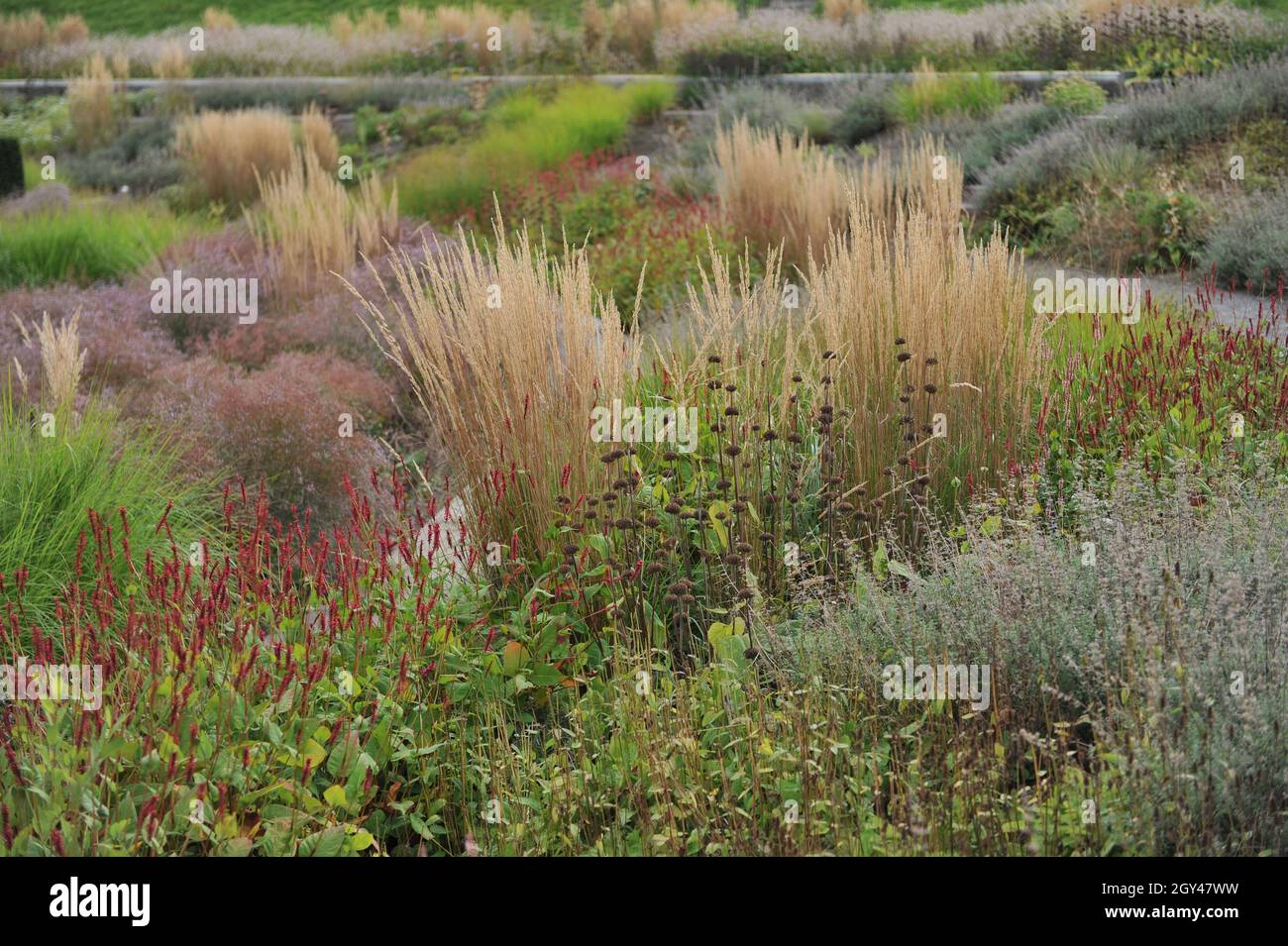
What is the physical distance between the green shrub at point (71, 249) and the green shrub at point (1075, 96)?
7830 millimetres

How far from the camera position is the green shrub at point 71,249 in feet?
28.3

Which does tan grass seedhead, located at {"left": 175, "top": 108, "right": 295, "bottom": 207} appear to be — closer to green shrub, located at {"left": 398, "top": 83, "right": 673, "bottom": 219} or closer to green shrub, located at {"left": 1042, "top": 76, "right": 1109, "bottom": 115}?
green shrub, located at {"left": 398, "top": 83, "right": 673, "bottom": 219}

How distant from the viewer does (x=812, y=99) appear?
48.3ft

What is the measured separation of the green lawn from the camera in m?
22.9

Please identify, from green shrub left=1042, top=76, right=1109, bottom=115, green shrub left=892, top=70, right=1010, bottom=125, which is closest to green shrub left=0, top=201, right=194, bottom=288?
green shrub left=892, top=70, right=1010, bottom=125

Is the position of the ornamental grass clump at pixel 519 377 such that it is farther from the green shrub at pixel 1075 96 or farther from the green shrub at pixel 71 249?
the green shrub at pixel 1075 96

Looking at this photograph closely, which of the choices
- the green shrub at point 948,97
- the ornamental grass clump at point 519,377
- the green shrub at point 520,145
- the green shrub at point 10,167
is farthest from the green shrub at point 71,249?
the green shrub at point 948,97

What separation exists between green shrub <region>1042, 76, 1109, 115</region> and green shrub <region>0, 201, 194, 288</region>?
7830 mm

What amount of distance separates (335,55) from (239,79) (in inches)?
70.4

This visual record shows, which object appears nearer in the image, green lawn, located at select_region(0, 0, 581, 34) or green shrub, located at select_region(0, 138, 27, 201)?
green shrub, located at select_region(0, 138, 27, 201)

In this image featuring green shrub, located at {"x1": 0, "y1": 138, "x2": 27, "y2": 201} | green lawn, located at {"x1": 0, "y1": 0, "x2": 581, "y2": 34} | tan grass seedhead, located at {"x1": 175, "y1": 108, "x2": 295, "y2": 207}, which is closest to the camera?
green shrub, located at {"x1": 0, "y1": 138, "x2": 27, "y2": 201}

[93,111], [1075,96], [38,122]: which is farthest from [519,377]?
[38,122]
